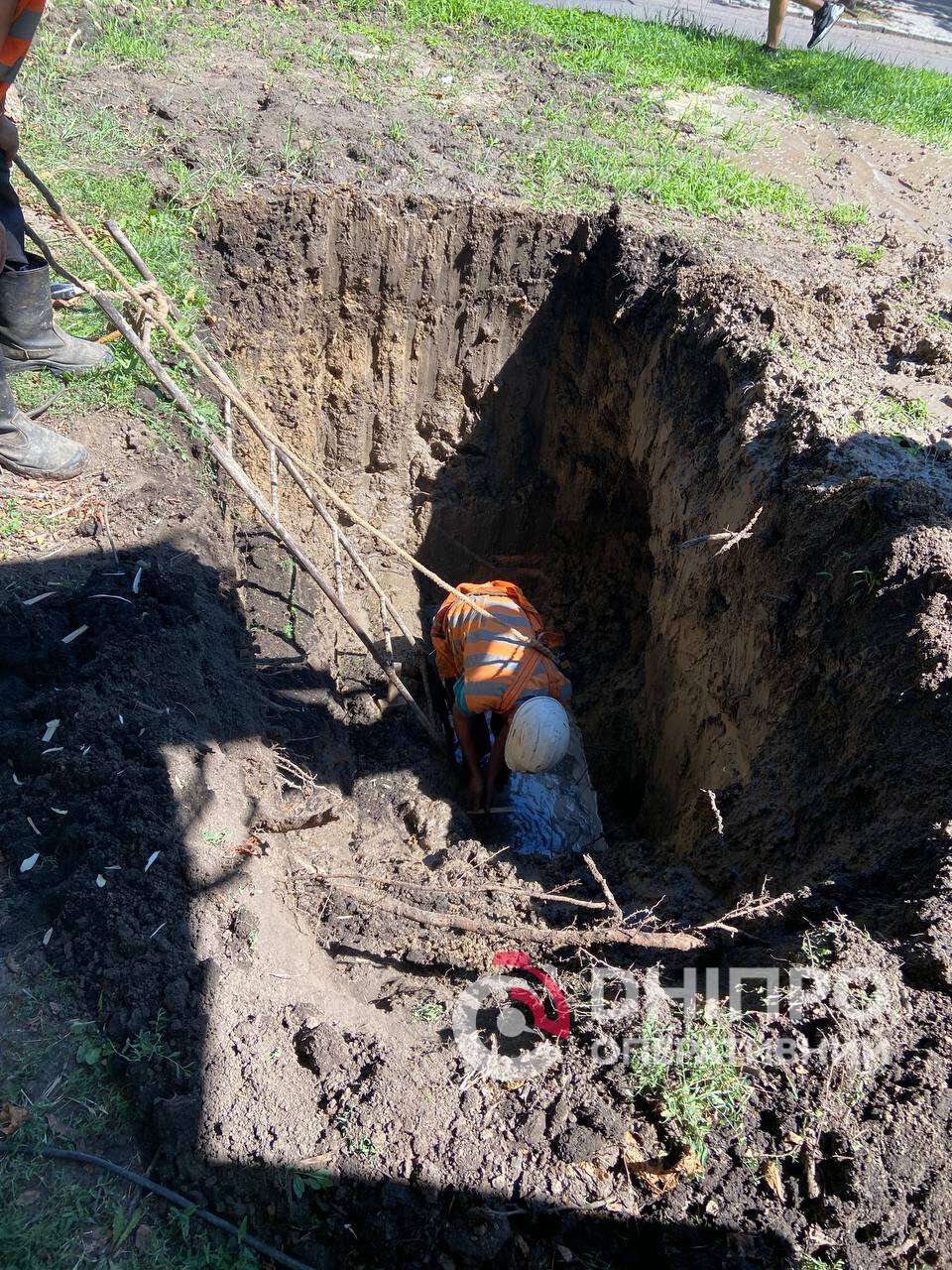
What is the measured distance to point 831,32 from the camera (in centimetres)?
1246

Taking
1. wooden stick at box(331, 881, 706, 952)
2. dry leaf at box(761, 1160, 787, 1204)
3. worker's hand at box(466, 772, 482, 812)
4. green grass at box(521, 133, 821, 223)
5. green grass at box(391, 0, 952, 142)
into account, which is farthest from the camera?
green grass at box(391, 0, 952, 142)

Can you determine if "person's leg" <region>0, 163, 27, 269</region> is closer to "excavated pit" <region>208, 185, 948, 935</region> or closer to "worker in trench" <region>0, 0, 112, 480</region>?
"worker in trench" <region>0, 0, 112, 480</region>

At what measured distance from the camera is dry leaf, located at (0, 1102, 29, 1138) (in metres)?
2.21

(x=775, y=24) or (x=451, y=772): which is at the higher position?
(x=775, y=24)

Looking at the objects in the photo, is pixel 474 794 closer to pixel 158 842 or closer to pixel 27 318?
pixel 158 842

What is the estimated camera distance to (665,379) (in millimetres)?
4891

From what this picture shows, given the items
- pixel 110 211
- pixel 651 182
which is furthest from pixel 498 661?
pixel 651 182

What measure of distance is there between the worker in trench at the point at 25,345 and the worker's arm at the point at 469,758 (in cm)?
227

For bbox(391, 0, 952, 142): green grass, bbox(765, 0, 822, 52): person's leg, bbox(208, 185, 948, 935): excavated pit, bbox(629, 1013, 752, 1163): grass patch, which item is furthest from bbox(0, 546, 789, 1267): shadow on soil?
bbox(765, 0, 822, 52): person's leg

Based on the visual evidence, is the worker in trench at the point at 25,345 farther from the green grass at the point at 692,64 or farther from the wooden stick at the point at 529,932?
the green grass at the point at 692,64

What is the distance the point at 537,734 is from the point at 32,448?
105 inches

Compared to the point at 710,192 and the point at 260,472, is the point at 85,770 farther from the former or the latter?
the point at 710,192

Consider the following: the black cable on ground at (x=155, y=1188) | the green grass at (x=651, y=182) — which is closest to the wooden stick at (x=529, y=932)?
the black cable on ground at (x=155, y=1188)

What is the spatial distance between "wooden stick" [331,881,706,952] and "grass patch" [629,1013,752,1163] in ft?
0.84
